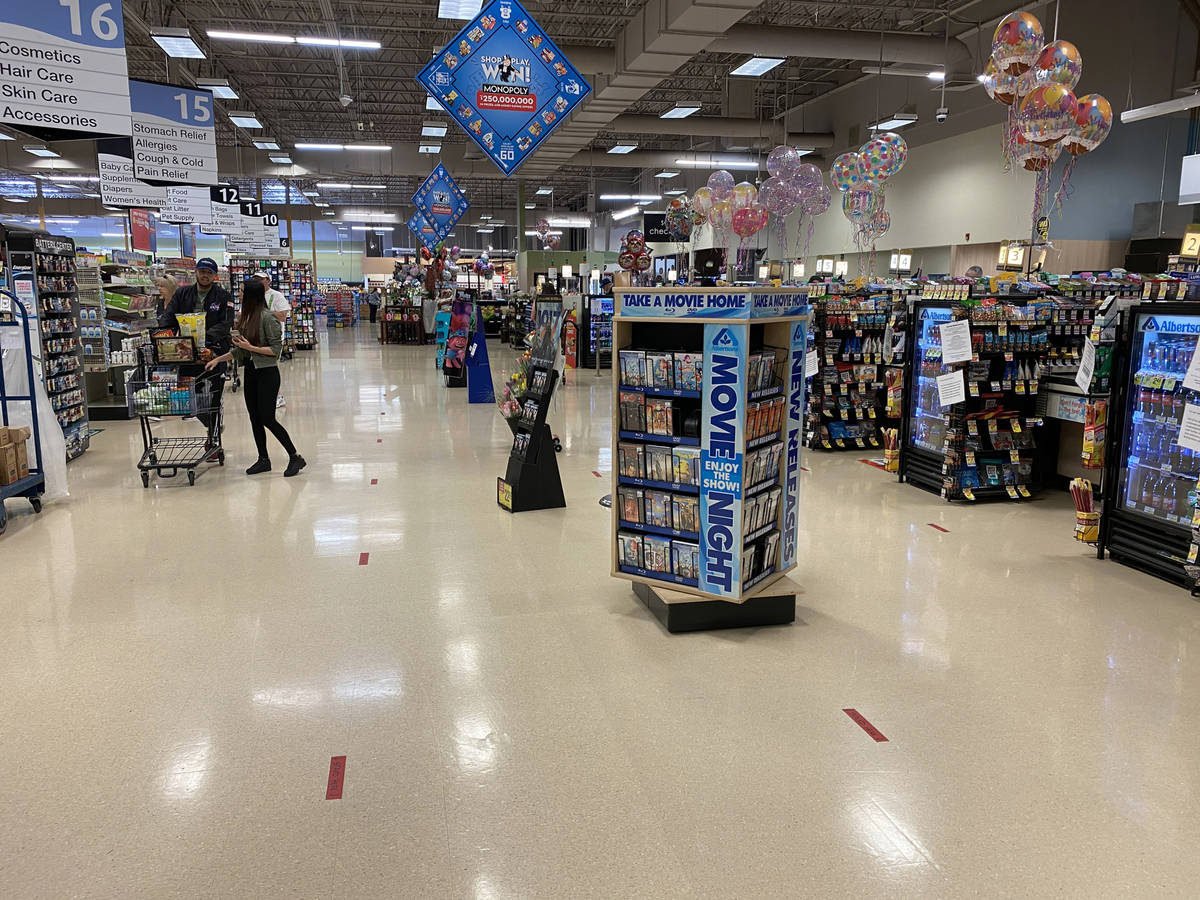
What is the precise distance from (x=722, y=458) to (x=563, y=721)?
4.28 ft

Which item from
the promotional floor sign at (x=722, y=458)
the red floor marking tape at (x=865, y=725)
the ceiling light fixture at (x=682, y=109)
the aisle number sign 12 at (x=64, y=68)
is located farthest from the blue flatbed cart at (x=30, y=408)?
the ceiling light fixture at (x=682, y=109)

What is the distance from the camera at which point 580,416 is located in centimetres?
1040

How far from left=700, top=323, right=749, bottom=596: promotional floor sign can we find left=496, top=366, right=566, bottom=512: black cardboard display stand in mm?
2307

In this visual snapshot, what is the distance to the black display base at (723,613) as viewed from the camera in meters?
3.76

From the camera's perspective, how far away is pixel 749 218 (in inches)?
407

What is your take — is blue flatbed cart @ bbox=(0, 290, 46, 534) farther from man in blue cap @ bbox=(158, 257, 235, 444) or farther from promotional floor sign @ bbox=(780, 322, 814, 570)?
promotional floor sign @ bbox=(780, 322, 814, 570)

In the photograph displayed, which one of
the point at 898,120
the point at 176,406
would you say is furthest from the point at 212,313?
the point at 898,120

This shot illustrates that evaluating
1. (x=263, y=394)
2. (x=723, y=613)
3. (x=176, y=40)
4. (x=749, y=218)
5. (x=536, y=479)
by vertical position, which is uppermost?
(x=176, y=40)

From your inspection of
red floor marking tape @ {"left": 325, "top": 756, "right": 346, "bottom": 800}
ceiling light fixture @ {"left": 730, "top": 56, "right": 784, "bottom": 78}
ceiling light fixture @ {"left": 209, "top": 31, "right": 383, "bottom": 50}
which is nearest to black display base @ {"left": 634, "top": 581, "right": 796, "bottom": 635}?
red floor marking tape @ {"left": 325, "top": 756, "right": 346, "bottom": 800}

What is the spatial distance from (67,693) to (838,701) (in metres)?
3.04

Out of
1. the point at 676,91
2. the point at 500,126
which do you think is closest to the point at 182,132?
the point at 500,126

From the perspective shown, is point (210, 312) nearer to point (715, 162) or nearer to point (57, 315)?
point (57, 315)

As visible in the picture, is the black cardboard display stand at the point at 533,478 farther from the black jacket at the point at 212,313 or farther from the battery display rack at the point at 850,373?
the battery display rack at the point at 850,373

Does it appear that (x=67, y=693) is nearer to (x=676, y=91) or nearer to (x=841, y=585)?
(x=841, y=585)
